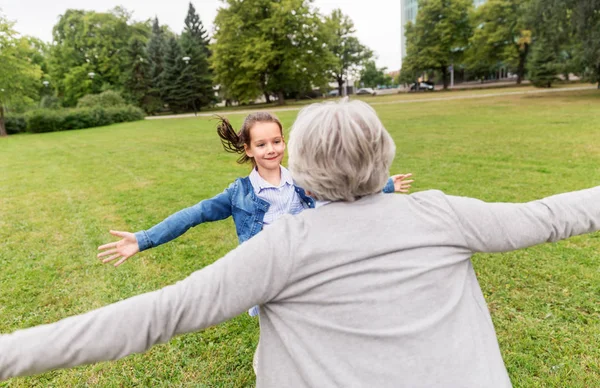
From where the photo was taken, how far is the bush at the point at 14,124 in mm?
29777

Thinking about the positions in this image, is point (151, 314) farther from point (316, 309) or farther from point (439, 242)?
point (439, 242)

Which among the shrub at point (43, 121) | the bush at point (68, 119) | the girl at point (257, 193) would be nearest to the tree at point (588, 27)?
the girl at point (257, 193)

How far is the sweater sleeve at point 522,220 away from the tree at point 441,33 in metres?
57.4

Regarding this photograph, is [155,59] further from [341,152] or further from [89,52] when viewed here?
[341,152]

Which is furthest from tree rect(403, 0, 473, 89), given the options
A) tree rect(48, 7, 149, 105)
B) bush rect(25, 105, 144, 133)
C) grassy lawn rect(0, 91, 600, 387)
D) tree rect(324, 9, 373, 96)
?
grassy lawn rect(0, 91, 600, 387)

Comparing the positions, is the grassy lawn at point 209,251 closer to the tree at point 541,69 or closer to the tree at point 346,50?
the tree at point 541,69

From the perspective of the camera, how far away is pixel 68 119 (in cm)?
3033

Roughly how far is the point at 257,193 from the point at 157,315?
5.28ft

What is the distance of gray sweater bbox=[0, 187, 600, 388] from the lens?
1053 mm

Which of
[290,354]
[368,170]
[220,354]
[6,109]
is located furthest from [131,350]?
[6,109]

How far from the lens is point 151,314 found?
1.04 m

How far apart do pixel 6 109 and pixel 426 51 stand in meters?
48.8

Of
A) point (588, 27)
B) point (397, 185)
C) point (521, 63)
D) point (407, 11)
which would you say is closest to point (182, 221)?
point (397, 185)

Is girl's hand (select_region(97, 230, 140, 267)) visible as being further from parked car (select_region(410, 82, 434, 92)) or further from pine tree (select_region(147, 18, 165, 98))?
parked car (select_region(410, 82, 434, 92))
